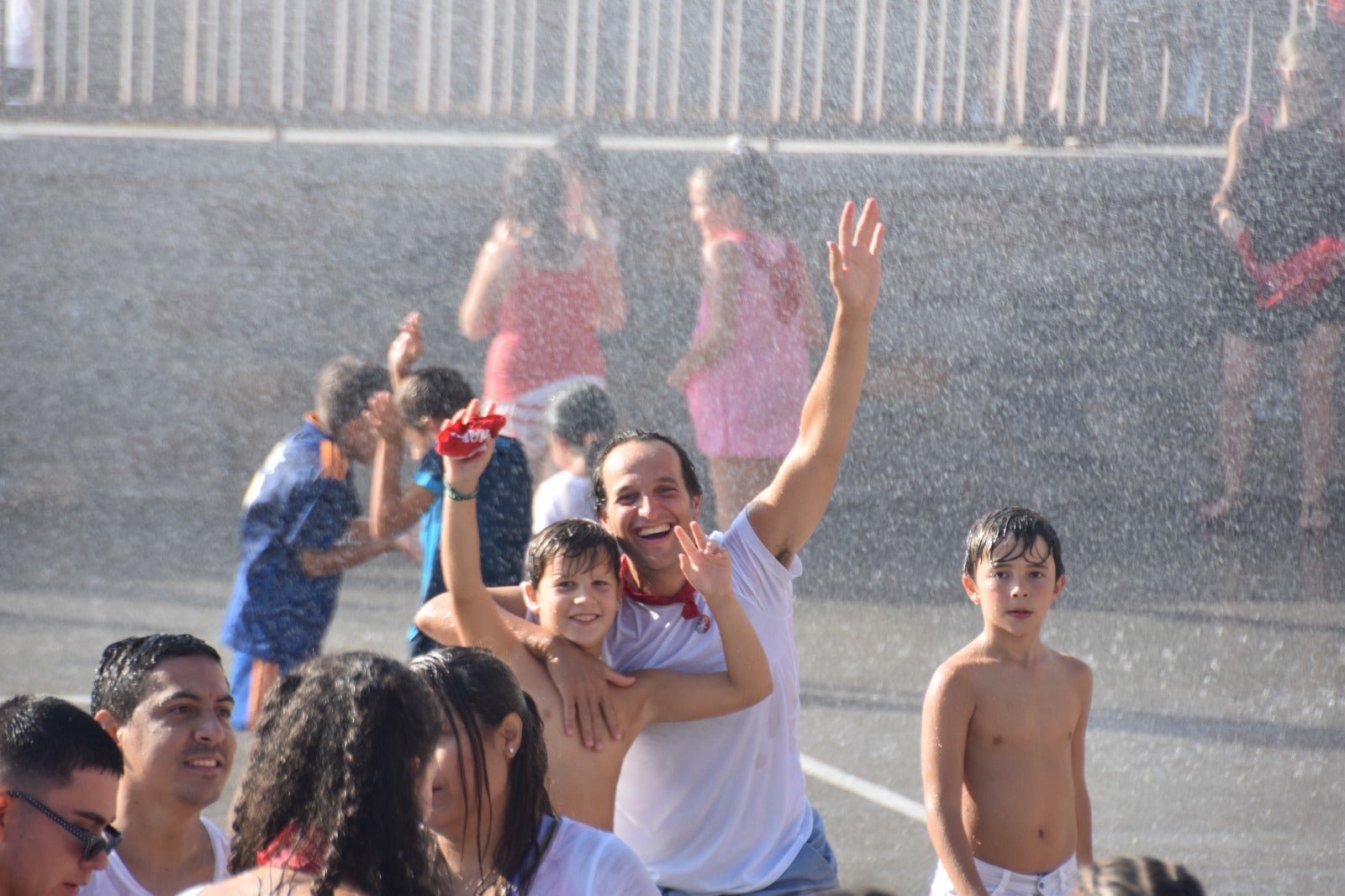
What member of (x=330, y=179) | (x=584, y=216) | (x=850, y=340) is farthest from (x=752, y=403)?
(x=330, y=179)

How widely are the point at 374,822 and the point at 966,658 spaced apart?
1.70 metres

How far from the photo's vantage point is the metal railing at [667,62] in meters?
11.9

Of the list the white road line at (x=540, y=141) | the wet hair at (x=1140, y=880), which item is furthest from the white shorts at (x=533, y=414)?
the white road line at (x=540, y=141)

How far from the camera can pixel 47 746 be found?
2.39 m

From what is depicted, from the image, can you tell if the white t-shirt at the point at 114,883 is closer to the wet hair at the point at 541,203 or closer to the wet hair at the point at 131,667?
the wet hair at the point at 131,667

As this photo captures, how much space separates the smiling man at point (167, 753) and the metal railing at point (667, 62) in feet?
31.4

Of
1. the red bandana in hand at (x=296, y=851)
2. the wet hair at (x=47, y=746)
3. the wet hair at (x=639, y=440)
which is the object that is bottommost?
the red bandana in hand at (x=296, y=851)

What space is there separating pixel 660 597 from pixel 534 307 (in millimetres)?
3677

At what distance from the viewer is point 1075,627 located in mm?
7488

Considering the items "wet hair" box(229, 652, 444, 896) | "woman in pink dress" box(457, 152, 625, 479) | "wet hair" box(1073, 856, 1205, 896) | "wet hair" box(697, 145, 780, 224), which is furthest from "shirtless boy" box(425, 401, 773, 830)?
"wet hair" box(697, 145, 780, 224)

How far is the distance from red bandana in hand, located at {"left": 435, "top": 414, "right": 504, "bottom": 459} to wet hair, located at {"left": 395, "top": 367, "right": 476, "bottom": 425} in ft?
5.06

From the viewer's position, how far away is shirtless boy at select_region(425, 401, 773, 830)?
3041 mm

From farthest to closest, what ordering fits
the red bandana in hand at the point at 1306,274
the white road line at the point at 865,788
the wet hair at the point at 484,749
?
1. the red bandana in hand at the point at 1306,274
2. the white road line at the point at 865,788
3. the wet hair at the point at 484,749

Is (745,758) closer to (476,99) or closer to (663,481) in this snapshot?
(663,481)
